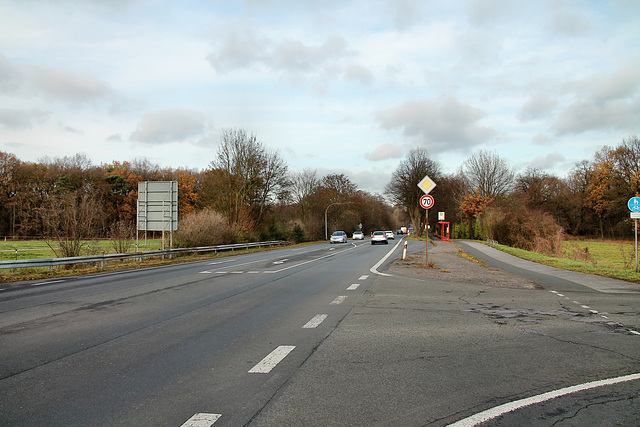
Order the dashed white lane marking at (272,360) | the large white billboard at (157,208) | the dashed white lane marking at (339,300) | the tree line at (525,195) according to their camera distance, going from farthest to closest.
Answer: the tree line at (525,195)
the large white billboard at (157,208)
the dashed white lane marking at (339,300)
the dashed white lane marking at (272,360)

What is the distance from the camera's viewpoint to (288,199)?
4791 centimetres

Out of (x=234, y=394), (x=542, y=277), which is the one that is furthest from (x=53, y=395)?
(x=542, y=277)

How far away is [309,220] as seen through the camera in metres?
61.1

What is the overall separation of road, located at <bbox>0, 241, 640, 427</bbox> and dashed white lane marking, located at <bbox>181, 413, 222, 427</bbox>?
20mm

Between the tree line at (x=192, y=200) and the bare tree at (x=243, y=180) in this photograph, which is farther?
the bare tree at (x=243, y=180)

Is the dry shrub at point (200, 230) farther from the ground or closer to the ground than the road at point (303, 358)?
farther from the ground

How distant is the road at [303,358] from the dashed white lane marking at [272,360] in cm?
2

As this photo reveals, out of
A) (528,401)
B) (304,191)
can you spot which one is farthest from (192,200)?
(528,401)

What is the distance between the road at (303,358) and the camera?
3717 mm

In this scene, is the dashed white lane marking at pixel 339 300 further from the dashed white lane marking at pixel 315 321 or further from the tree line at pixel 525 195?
the tree line at pixel 525 195

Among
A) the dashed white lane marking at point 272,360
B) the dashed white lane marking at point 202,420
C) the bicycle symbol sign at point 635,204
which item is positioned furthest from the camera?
the bicycle symbol sign at point 635,204

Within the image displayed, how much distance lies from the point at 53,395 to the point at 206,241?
2793 cm

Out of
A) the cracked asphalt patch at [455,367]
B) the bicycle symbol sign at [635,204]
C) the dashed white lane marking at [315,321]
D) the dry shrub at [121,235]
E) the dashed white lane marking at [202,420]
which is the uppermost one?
the bicycle symbol sign at [635,204]

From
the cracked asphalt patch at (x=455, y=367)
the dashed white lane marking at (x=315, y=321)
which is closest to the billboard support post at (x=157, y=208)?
the cracked asphalt patch at (x=455, y=367)
